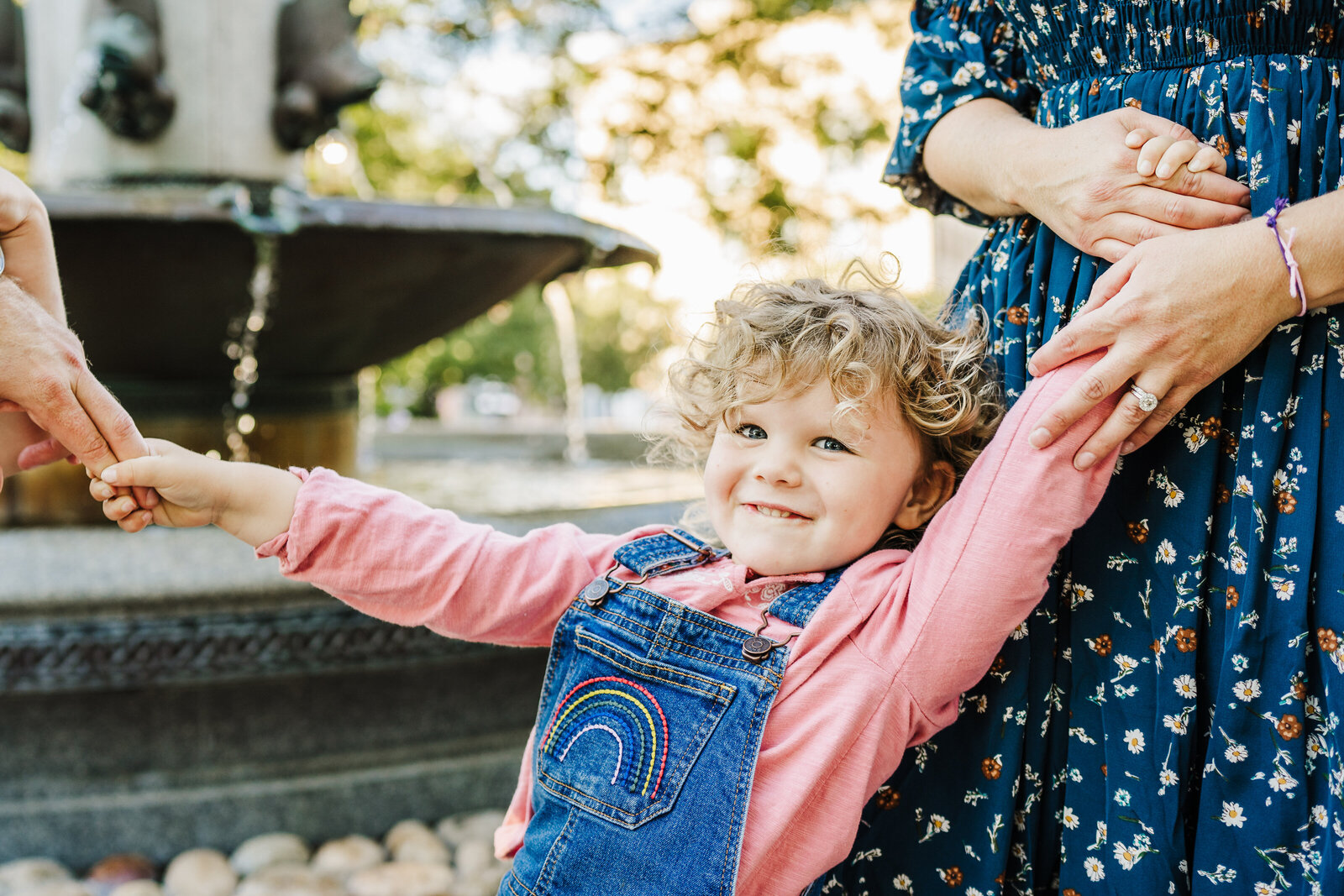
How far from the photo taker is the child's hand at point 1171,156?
110 cm

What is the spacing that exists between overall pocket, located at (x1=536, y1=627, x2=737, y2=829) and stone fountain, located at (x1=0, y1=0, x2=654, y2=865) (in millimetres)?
1163

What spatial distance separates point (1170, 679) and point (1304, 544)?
21cm

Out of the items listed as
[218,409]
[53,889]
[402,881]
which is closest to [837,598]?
[402,881]

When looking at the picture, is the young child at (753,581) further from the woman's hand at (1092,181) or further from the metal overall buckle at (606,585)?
the woman's hand at (1092,181)

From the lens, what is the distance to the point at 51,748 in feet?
7.49

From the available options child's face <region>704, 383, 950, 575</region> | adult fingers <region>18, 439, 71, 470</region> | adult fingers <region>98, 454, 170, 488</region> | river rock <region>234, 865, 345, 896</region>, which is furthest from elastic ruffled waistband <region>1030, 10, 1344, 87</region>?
river rock <region>234, 865, 345, 896</region>

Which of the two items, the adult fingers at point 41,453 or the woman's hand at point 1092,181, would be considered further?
the adult fingers at point 41,453

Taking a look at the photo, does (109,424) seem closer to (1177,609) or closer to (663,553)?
(663,553)

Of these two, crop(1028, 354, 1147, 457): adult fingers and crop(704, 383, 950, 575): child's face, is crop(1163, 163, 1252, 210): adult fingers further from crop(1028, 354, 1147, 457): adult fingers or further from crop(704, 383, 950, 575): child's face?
crop(704, 383, 950, 575): child's face

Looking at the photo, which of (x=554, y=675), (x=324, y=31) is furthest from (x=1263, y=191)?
(x=324, y=31)

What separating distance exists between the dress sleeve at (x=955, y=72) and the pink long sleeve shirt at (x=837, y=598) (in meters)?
Answer: 0.47

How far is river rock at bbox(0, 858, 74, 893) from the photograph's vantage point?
2.14 meters

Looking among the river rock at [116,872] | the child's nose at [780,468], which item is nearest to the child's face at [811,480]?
the child's nose at [780,468]

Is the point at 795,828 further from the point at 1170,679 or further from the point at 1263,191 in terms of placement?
the point at 1263,191
